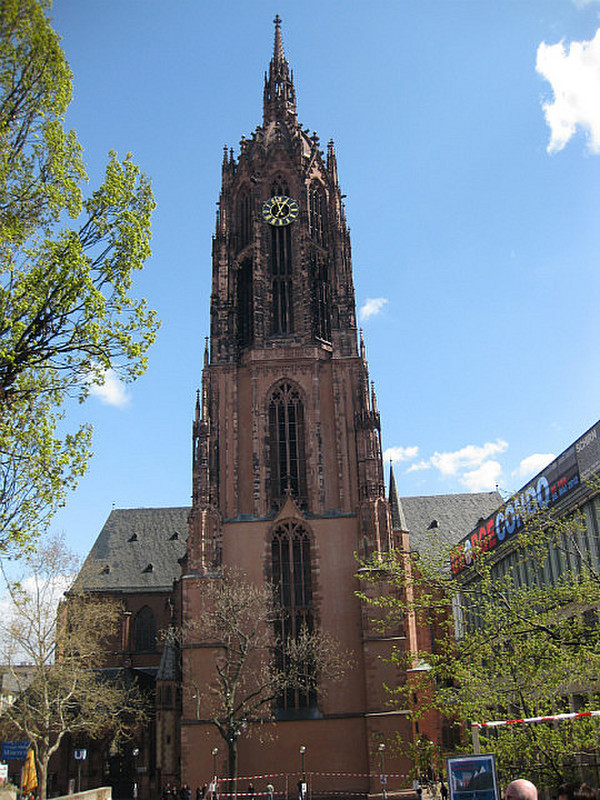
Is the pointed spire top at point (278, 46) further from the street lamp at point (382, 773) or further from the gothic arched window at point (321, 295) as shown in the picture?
the street lamp at point (382, 773)

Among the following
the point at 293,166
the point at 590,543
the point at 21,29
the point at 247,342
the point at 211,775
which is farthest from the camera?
the point at 293,166

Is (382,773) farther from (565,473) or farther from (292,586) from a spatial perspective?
(565,473)

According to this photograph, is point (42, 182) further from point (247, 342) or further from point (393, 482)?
point (393, 482)

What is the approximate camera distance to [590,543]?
3014cm

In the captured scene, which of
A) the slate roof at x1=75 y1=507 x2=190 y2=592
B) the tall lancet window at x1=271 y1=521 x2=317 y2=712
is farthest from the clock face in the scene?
the slate roof at x1=75 y1=507 x2=190 y2=592

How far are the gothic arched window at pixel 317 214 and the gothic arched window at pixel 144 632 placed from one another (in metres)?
27.2

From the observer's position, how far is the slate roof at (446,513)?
57.5 m

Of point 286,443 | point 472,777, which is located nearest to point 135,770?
point 286,443

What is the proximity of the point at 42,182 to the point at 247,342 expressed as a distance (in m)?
31.8

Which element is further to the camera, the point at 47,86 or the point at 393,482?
the point at 393,482

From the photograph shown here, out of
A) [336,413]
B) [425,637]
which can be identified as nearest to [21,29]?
[336,413]

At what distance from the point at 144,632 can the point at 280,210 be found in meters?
29.0

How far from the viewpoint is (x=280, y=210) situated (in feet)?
157

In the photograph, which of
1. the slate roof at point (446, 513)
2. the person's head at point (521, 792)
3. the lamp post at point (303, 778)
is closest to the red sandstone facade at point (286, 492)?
the lamp post at point (303, 778)
